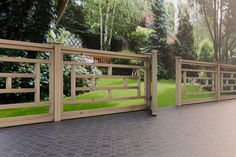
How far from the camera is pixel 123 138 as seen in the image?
3078 mm

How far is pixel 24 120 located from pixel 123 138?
1.63 metres

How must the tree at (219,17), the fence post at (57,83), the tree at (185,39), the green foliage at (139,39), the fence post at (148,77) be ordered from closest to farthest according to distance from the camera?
the fence post at (57,83) < the fence post at (148,77) < the tree at (219,17) < the tree at (185,39) < the green foliage at (139,39)

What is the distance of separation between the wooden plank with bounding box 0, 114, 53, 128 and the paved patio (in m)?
0.15

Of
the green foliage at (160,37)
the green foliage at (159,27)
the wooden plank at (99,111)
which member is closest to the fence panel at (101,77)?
the wooden plank at (99,111)

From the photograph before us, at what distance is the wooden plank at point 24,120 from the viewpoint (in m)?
3.62

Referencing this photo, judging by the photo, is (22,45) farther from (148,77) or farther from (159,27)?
(159,27)

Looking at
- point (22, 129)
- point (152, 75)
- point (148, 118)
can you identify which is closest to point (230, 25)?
point (152, 75)

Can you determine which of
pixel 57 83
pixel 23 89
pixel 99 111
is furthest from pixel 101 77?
pixel 23 89

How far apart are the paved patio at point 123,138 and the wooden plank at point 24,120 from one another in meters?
0.15

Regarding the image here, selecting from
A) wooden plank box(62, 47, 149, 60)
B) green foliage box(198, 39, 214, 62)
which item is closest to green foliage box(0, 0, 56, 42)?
wooden plank box(62, 47, 149, 60)

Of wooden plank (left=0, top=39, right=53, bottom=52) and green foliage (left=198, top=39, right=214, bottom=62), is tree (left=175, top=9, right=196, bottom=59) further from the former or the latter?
wooden plank (left=0, top=39, right=53, bottom=52)

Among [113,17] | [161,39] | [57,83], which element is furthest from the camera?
[161,39]

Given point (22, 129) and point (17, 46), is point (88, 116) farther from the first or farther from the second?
point (17, 46)

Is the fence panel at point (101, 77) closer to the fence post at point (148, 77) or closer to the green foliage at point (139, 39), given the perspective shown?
the fence post at point (148, 77)
